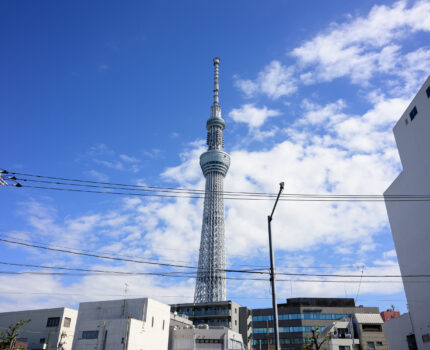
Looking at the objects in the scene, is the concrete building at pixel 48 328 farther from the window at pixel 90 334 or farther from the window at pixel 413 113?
the window at pixel 413 113

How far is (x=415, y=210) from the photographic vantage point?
48156mm

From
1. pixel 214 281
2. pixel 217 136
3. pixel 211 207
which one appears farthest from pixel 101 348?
pixel 217 136

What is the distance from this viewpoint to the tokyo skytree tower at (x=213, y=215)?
12838cm

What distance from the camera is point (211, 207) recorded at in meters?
142

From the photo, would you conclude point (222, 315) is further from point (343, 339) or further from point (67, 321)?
point (67, 321)

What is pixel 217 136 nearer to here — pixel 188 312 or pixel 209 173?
pixel 209 173

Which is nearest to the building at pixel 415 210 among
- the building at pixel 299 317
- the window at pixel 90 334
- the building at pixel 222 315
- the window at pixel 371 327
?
the window at pixel 371 327

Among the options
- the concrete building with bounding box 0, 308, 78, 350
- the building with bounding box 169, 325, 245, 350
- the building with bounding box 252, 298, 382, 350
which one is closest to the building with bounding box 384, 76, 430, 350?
the building with bounding box 169, 325, 245, 350

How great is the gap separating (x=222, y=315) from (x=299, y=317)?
74.3 feet

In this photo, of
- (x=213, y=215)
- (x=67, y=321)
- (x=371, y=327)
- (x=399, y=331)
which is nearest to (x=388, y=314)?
(x=371, y=327)

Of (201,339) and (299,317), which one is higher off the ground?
(299,317)

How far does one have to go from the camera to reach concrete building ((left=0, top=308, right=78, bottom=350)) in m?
65.3

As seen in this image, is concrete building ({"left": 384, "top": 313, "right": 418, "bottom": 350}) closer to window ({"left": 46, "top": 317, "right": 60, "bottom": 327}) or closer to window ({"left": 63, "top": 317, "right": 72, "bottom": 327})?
window ({"left": 63, "top": 317, "right": 72, "bottom": 327})

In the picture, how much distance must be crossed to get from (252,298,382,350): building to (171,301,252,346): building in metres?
4.28
